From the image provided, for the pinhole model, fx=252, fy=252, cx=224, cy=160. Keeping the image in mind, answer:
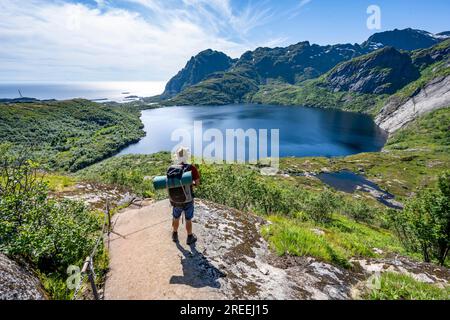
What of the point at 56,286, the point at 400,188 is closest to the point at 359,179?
the point at 400,188

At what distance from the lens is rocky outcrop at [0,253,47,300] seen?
5.91 m

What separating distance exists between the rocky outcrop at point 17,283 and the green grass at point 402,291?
9.73m

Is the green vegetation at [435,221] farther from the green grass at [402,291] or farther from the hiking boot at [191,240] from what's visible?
the hiking boot at [191,240]

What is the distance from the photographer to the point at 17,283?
6.32 m

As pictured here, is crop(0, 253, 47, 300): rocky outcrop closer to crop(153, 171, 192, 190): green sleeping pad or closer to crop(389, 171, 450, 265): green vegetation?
crop(153, 171, 192, 190): green sleeping pad

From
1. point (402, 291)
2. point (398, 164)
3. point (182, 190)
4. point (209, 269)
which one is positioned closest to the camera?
point (402, 291)

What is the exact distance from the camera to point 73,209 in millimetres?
11789

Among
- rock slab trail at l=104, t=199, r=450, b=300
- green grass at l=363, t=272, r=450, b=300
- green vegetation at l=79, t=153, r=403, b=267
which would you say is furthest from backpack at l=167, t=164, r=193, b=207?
green grass at l=363, t=272, r=450, b=300

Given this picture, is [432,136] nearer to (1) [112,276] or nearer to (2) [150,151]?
(2) [150,151]

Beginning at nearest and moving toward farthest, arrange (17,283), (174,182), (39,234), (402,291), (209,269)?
(17,283), (402,291), (39,234), (209,269), (174,182)

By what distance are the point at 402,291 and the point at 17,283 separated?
11.1 metres

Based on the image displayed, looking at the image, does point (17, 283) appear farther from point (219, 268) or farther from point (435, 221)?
point (435, 221)

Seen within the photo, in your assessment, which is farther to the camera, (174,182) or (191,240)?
(191,240)

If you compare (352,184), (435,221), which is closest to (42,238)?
(435,221)
